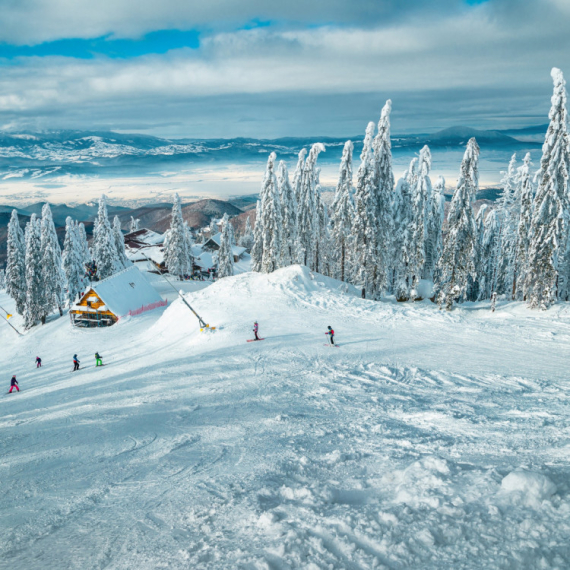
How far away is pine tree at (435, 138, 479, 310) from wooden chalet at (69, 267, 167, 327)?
29.9 metres

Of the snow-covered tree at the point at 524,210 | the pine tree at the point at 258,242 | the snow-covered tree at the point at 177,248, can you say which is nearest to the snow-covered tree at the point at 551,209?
the snow-covered tree at the point at 524,210

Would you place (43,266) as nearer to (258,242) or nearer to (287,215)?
(258,242)

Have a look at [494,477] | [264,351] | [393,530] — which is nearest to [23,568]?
[393,530]

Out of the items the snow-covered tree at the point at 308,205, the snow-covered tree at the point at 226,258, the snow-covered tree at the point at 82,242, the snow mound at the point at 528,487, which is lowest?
the snow-covered tree at the point at 226,258

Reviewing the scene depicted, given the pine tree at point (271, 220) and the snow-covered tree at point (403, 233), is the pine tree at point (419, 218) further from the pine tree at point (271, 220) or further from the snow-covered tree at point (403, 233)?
the pine tree at point (271, 220)

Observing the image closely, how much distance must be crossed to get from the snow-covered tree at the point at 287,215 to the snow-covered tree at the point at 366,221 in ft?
30.2

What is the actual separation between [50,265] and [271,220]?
28584 millimetres

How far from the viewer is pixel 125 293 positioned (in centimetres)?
4034

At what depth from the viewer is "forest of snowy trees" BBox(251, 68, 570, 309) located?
82.6 feet

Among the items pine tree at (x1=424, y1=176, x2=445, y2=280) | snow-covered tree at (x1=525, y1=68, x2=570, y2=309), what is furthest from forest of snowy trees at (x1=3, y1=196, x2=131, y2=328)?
snow-covered tree at (x1=525, y1=68, x2=570, y2=309)

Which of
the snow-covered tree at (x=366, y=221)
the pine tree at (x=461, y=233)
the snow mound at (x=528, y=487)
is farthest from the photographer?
the snow-covered tree at (x=366, y=221)

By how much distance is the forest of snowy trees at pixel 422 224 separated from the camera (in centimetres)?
2519

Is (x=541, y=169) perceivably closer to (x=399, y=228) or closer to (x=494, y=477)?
(x=399, y=228)

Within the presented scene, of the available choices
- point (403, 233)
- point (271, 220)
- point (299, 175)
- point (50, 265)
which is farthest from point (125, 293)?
point (403, 233)
